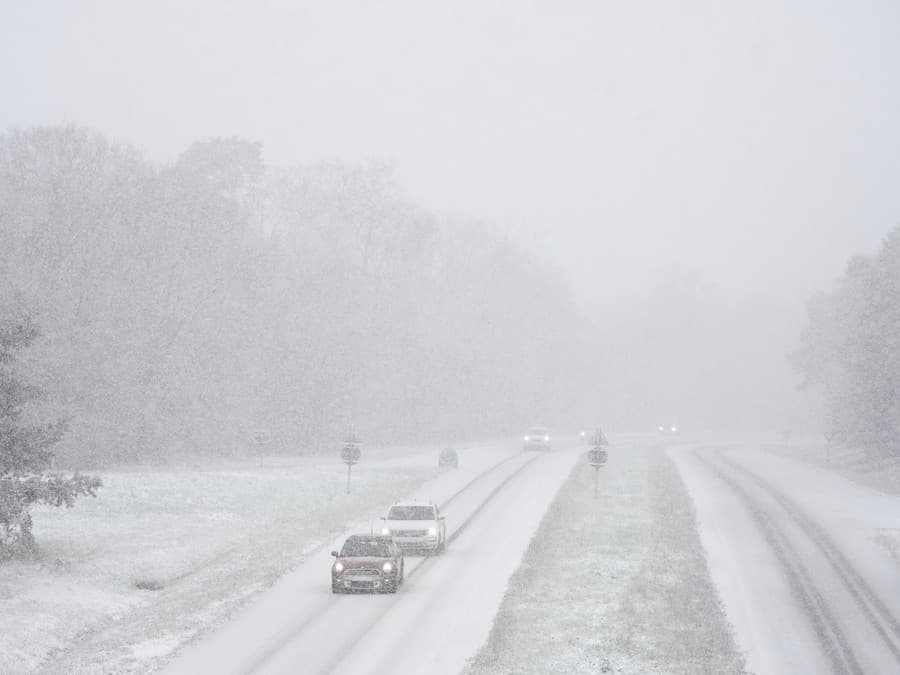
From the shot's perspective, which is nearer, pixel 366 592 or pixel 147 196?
pixel 366 592

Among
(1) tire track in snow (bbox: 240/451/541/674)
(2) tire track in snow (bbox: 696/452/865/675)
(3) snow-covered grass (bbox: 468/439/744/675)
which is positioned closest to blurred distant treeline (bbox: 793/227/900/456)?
(2) tire track in snow (bbox: 696/452/865/675)

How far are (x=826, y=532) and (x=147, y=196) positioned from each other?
4397 cm

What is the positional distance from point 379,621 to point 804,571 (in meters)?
14.1

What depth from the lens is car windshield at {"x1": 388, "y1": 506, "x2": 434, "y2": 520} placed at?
31.5 meters

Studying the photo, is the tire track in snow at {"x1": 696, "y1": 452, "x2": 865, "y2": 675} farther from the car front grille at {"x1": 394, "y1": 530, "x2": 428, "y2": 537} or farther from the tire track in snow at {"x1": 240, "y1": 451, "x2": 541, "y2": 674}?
the car front grille at {"x1": 394, "y1": 530, "x2": 428, "y2": 537}

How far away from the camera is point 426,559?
30.6m

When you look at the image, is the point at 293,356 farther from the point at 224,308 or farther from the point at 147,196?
the point at 147,196

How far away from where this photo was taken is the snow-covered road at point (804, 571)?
861 inches

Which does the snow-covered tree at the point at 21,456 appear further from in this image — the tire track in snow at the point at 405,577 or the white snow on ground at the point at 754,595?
the white snow on ground at the point at 754,595

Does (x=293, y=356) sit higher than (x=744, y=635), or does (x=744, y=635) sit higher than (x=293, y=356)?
(x=293, y=356)

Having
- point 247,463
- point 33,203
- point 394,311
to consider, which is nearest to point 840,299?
point 394,311

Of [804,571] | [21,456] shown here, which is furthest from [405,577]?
[804,571]

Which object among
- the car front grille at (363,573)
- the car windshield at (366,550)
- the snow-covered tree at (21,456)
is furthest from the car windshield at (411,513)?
the snow-covered tree at (21,456)

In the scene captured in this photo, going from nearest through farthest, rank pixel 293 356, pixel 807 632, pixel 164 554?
pixel 807 632 < pixel 164 554 < pixel 293 356
